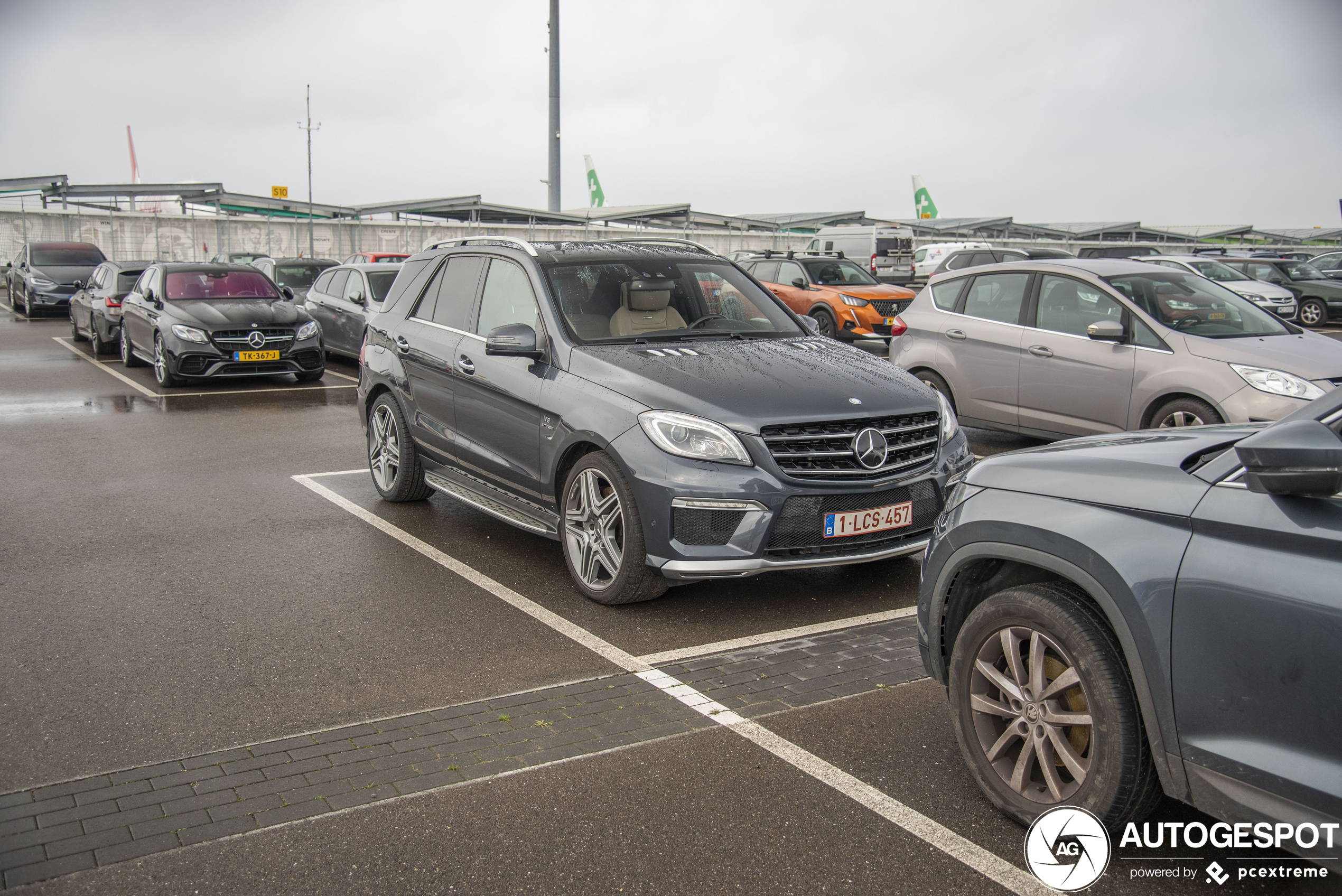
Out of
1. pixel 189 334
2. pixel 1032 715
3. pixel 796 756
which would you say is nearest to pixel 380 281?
pixel 189 334

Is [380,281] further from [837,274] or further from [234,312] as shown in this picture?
[837,274]

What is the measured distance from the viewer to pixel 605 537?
5.37 meters

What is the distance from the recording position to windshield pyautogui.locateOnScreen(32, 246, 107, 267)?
2759cm

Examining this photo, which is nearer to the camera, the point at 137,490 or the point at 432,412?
the point at 432,412

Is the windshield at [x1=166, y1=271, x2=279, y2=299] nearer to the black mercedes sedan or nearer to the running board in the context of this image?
the black mercedes sedan

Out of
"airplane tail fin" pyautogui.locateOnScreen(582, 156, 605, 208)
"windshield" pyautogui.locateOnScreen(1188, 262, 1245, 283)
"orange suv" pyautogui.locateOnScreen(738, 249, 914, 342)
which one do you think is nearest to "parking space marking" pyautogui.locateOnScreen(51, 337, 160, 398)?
"orange suv" pyautogui.locateOnScreen(738, 249, 914, 342)

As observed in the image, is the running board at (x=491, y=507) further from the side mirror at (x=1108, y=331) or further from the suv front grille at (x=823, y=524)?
the side mirror at (x=1108, y=331)

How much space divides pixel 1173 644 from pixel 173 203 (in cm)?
5675

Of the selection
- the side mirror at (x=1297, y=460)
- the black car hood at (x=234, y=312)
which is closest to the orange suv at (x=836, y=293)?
the black car hood at (x=234, y=312)

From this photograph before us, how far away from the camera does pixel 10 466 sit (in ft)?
29.2

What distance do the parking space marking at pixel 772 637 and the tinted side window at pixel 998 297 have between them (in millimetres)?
4747

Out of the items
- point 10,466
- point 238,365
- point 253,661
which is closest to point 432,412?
point 253,661

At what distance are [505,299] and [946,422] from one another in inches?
105

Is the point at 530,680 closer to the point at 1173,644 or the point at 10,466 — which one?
the point at 1173,644
